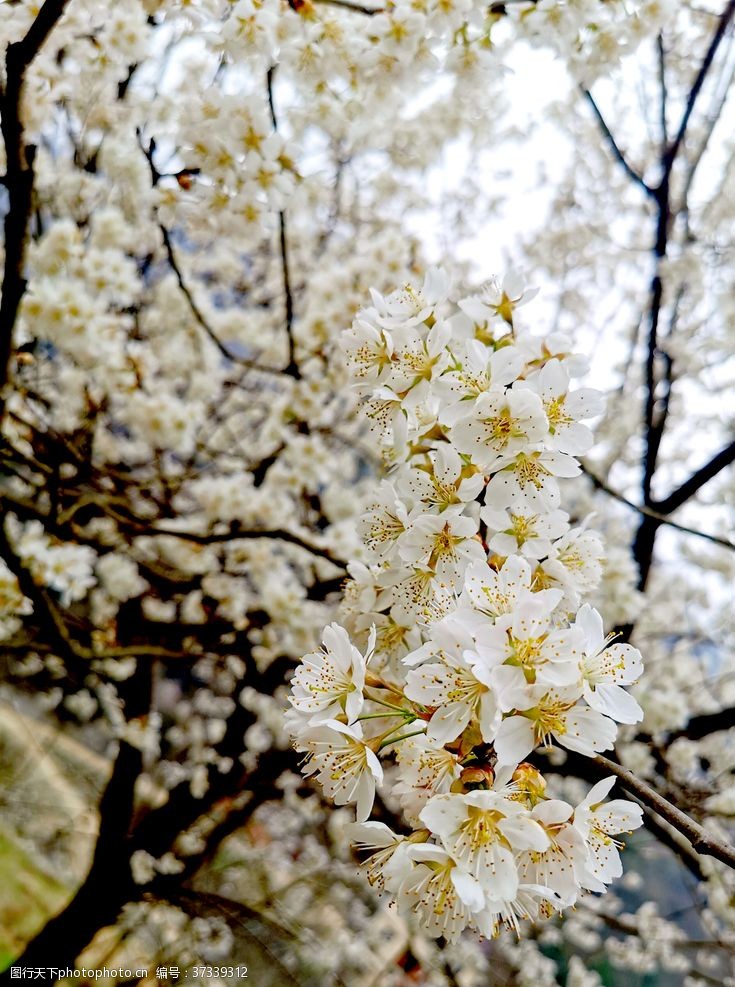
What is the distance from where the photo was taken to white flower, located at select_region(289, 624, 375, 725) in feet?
3.06

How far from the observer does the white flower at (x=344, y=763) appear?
0.90 meters

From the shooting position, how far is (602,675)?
0.89 meters

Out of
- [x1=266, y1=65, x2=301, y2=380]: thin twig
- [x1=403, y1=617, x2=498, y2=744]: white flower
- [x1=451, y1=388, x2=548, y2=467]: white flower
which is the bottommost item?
[x1=403, y1=617, x2=498, y2=744]: white flower

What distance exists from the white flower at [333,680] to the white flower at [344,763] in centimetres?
2

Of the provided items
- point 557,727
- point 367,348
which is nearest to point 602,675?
point 557,727

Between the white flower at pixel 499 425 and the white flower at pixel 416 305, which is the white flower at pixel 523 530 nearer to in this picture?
the white flower at pixel 499 425

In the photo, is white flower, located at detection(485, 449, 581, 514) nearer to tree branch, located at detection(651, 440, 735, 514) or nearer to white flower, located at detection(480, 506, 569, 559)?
white flower, located at detection(480, 506, 569, 559)

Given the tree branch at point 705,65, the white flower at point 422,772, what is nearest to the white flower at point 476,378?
the white flower at point 422,772

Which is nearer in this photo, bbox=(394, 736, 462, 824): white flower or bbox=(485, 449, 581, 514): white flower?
bbox=(394, 736, 462, 824): white flower

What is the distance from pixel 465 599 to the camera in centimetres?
91

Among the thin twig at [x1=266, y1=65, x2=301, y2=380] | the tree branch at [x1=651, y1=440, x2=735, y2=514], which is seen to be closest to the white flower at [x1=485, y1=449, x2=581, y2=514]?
the thin twig at [x1=266, y1=65, x2=301, y2=380]

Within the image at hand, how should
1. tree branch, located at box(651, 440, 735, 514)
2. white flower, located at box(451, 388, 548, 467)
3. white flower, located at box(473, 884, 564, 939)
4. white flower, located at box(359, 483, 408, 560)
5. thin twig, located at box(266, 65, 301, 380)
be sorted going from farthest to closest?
tree branch, located at box(651, 440, 735, 514) → thin twig, located at box(266, 65, 301, 380) → white flower, located at box(359, 483, 408, 560) → white flower, located at box(451, 388, 548, 467) → white flower, located at box(473, 884, 564, 939)

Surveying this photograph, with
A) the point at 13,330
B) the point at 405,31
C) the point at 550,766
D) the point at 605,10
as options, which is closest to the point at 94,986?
the point at 550,766

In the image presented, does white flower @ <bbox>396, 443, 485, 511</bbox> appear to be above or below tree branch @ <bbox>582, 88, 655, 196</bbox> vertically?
below
